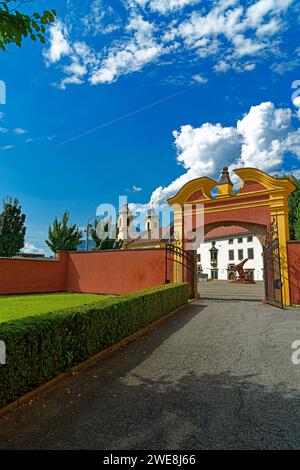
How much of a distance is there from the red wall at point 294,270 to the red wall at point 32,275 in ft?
50.4

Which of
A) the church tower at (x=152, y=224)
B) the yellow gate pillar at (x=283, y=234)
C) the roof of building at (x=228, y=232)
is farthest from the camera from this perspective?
the church tower at (x=152, y=224)

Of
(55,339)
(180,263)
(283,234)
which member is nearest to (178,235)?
(180,263)

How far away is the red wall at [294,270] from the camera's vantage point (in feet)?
41.1

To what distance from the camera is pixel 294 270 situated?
41.5ft

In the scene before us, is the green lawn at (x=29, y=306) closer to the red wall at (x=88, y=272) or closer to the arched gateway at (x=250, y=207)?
the red wall at (x=88, y=272)

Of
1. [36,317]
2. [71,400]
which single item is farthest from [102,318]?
[71,400]

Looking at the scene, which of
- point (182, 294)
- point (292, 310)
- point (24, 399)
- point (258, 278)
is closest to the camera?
point (24, 399)

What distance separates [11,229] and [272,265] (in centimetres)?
2842

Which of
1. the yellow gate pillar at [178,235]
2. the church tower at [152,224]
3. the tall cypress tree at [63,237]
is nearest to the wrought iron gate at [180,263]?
the yellow gate pillar at [178,235]
